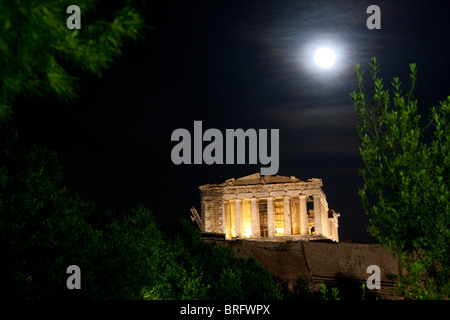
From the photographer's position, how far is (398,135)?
1104 centimetres

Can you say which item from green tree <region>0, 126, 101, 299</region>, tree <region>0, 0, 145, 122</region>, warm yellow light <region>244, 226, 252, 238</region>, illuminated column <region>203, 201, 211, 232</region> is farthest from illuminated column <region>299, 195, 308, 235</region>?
tree <region>0, 0, 145, 122</region>

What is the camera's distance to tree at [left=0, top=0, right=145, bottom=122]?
17.6 ft

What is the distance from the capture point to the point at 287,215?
82.2 meters

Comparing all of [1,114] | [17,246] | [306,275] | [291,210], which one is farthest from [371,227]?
[291,210]

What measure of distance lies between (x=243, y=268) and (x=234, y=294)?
293 cm

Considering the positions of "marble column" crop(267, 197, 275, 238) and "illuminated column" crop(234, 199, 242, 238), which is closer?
"marble column" crop(267, 197, 275, 238)

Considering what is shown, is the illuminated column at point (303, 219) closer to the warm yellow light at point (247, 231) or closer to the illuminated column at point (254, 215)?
the illuminated column at point (254, 215)

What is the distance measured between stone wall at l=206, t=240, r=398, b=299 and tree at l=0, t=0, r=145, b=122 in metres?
21.6

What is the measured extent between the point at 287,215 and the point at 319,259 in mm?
55601

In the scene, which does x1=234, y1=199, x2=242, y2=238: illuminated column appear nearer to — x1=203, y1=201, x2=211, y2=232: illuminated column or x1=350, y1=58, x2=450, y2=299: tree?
x1=203, y1=201, x2=211, y2=232: illuminated column

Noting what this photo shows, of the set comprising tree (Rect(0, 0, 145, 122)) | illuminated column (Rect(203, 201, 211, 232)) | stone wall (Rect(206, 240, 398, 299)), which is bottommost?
stone wall (Rect(206, 240, 398, 299))

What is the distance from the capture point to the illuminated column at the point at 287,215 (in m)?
81.7

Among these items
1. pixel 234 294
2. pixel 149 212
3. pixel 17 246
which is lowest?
pixel 234 294
